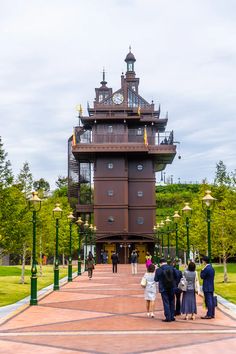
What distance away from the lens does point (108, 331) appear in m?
13.9

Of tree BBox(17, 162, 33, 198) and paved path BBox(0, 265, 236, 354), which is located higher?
tree BBox(17, 162, 33, 198)

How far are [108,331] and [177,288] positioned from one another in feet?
11.7

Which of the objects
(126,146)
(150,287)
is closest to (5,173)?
(150,287)

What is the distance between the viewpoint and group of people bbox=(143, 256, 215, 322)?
634 inches

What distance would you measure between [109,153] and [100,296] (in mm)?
47942

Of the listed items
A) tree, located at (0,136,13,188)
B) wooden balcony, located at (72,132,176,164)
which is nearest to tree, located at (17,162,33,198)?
tree, located at (0,136,13,188)

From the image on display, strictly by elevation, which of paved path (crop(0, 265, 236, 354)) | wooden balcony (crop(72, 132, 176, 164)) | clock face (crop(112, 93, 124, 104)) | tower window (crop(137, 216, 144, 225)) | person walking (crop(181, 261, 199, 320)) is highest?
clock face (crop(112, 93, 124, 104))

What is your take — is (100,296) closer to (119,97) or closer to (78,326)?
(78,326)

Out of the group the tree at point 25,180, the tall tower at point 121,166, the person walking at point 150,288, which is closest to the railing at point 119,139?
the tall tower at point 121,166

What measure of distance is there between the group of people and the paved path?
349 millimetres

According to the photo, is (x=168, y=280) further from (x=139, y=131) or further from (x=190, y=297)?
(x=139, y=131)

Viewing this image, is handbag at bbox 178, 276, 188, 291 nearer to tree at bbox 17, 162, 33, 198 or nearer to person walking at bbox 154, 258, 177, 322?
person walking at bbox 154, 258, 177, 322

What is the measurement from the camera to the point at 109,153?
234ft

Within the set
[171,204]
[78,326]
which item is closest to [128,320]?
[78,326]
